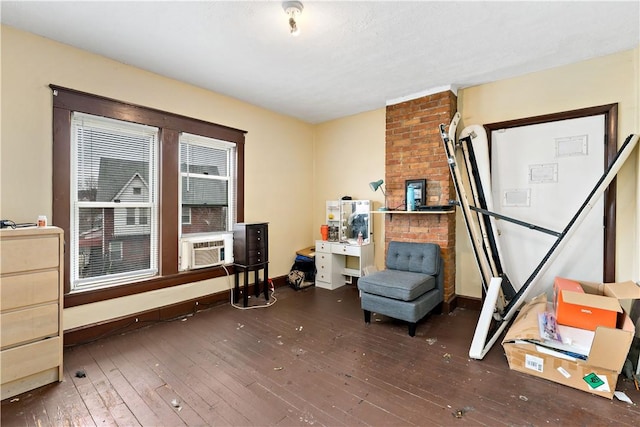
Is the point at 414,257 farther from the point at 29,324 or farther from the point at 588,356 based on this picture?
the point at 29,324

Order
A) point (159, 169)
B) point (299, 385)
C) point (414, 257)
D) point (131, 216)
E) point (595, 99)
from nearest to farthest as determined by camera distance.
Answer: point (299, 385)
point (595, 99)
point (131, 216)
point (159, 169)
point (414, 257)

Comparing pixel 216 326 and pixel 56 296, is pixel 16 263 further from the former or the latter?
pixel 216 326

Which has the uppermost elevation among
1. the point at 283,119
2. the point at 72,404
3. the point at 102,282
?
the point at 283,119

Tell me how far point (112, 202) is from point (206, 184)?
110 cm

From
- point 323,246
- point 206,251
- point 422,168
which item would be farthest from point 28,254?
point 422,168

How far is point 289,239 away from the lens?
5008 mm

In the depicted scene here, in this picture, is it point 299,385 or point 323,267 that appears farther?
point 323,267

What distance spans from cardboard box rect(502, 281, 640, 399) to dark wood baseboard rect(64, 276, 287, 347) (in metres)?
3.31

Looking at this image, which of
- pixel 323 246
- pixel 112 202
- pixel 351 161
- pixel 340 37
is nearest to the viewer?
pixel 340 37

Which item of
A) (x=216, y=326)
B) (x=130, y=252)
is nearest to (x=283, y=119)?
(x=130, y=252)

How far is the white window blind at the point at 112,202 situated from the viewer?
2904 mm

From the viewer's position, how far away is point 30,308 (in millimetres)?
2141

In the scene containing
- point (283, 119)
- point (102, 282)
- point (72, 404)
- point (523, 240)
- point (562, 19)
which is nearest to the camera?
point (72, 404)

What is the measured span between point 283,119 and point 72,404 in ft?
13.8
